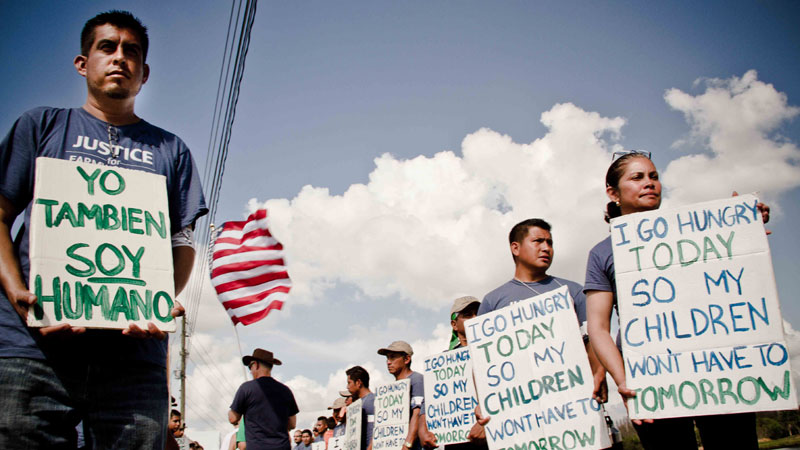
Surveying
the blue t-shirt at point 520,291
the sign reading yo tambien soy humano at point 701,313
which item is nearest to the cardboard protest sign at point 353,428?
the blue t-shirt at point 520,291

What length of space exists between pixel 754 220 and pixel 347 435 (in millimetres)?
6578

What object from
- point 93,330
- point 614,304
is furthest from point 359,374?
point 93,330

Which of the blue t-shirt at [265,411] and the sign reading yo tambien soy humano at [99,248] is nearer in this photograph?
the sign reading yo tambien soy humano at [99,248]

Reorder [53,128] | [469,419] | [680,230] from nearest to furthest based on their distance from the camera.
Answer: [53,128], [680,230], [469,419]

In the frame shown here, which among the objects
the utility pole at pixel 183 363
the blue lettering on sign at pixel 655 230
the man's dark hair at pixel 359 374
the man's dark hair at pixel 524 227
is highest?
the utility pole at pixel 183 363

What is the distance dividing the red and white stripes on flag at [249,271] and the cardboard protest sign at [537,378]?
1.70 metres

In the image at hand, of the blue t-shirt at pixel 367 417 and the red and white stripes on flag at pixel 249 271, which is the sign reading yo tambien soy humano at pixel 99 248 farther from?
the blue t-shirt at pixel 367 417

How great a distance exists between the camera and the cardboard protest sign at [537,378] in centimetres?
317

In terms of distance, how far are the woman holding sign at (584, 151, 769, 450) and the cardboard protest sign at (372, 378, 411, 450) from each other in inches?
154

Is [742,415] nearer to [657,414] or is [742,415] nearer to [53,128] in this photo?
[657,414]

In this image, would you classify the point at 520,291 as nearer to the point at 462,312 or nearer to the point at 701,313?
the point at 462,312

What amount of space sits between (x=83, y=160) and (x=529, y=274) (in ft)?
10.7

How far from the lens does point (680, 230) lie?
101 inches

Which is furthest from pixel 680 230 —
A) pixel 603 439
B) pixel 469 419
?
pixel 469 419
